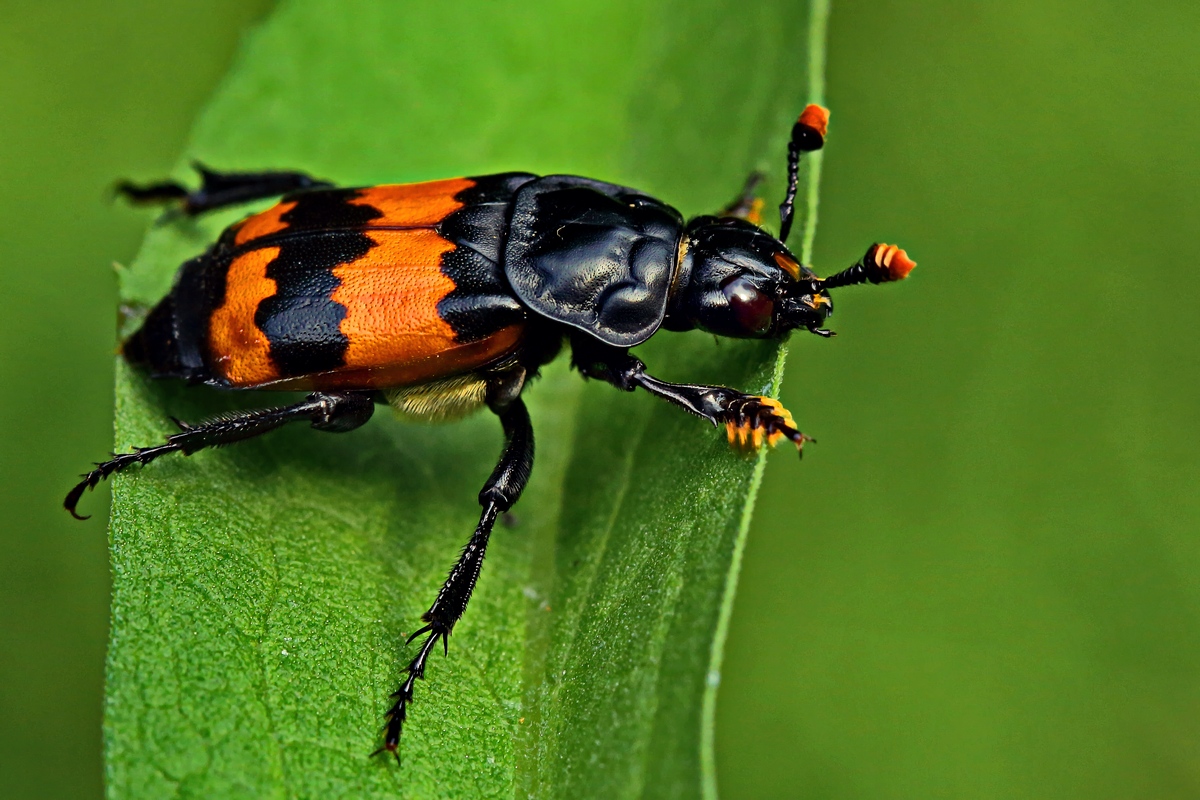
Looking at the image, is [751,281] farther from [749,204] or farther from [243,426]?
[243,426]

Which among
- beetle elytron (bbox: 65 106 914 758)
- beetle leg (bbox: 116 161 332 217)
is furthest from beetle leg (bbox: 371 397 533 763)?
beetle leg (bbox: 116 161 332 217)

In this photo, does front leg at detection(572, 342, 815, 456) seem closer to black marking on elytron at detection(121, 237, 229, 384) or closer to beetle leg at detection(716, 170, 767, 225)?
beetle leg at detection(716, 170, 767, 225)

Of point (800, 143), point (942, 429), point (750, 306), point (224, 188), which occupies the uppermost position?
point (800, 143)

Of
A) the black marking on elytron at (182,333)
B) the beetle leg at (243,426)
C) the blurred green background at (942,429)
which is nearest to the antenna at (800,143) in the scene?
the blurred green background at (942,429)

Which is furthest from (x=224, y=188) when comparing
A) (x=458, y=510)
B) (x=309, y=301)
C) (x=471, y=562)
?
(x=471, y=562)

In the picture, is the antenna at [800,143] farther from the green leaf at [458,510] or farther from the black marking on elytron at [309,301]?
the black marking on elytron at [309,301]

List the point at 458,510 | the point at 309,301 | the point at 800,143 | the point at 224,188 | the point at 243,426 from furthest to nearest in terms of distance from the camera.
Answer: the point at 224,188, the point at 458,510, the point at 309,301, the point at 243,426, the point at 800,143

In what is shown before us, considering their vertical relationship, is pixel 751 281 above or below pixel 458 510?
above
